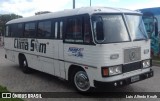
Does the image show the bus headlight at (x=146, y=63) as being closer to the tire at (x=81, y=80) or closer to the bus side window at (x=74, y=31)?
the tire at (x=81, y=80)

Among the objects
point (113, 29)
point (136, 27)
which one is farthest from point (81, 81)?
point (136, 27)

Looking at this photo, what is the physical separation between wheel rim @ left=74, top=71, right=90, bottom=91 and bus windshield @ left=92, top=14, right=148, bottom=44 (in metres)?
1.35

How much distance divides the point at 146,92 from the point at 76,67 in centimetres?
245

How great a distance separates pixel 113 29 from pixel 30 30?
5.20 meters

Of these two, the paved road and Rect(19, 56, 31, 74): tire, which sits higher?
Rect(19, 56, 31, 74): tire

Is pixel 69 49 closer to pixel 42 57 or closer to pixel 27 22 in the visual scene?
pixel 42 57

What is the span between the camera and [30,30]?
36.8ft

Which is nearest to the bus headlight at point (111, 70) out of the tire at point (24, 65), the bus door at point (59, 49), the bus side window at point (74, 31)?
the bus side window at point (74, 31)

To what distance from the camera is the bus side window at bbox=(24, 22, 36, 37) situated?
1088 centimetres

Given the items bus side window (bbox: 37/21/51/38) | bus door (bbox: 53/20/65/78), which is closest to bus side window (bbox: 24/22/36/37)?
bus side window (bbox: 37/21/51/38)

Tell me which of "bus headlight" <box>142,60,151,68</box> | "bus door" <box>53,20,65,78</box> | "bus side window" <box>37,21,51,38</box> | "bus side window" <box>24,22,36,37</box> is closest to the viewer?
"bus headlight" <box>142,60,151,68</box>

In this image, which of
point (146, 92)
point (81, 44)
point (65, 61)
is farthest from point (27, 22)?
point (146, 92)

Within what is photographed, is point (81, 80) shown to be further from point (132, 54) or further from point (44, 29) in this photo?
point (44, 29)

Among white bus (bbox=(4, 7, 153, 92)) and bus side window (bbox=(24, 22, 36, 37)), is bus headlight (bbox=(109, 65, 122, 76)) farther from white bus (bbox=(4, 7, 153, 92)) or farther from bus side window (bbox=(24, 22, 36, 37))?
bus side window (bbox=(24, 22, 36, 37))
